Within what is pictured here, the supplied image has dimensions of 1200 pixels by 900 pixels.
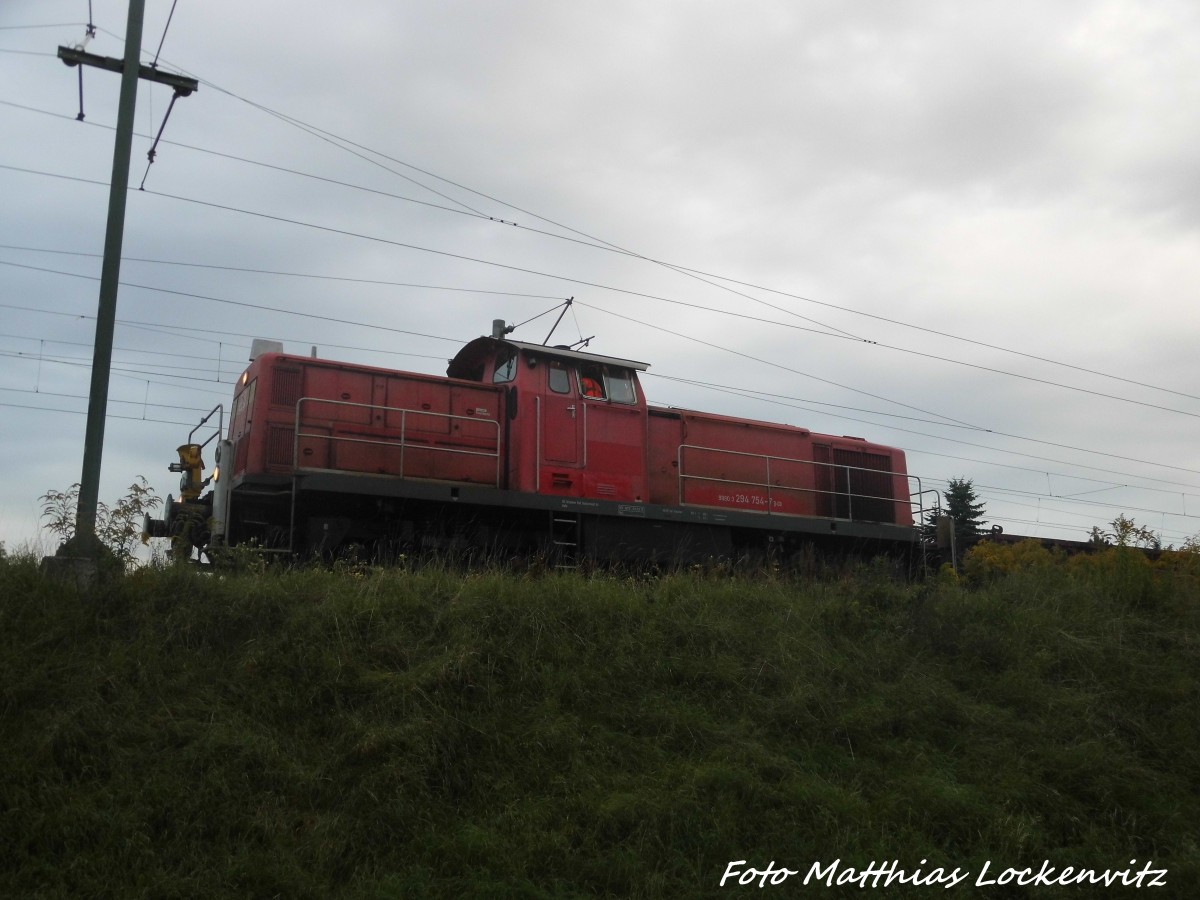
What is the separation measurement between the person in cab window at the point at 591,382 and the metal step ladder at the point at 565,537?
195 cm

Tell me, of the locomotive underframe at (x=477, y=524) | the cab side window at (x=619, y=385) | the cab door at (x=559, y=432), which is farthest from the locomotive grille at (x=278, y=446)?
the cab side window at (x=619, y=385)

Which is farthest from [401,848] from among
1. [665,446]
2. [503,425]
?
[665,446]

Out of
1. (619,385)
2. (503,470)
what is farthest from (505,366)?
(619,385)

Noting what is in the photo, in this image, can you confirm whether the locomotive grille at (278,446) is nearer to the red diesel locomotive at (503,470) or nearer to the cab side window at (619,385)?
the red diesel locomotive at (503,470)

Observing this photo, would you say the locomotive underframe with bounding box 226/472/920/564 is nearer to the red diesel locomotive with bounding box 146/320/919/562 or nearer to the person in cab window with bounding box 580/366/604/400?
the red diesel locomotive with bounding box 146/320/919/562

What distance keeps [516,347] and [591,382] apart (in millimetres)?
1225

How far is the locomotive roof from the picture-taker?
1388cm

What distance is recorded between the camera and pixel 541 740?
7.36 metres

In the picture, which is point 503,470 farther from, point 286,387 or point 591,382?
point 286,387

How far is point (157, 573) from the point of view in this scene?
28.0 feet

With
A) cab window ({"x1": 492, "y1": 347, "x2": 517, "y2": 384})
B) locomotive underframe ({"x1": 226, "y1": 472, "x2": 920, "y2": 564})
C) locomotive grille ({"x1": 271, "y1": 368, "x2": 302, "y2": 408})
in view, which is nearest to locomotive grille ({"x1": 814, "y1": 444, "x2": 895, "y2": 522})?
locomotive underframe ({"x1": 226, "y1": 472, "x2": 920, "y2": 564})

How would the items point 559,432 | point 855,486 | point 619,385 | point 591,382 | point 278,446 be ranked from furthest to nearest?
point 855,486, point 619,385, point 591,382, point 559,432, point 278,446

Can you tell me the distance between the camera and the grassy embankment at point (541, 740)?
6164 millimetres

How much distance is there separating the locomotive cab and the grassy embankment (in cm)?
377
